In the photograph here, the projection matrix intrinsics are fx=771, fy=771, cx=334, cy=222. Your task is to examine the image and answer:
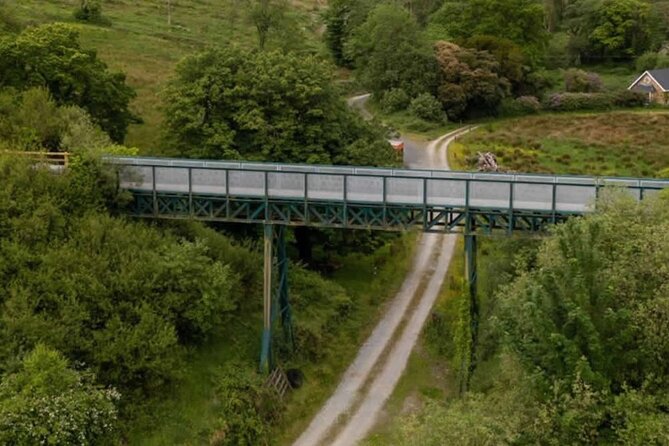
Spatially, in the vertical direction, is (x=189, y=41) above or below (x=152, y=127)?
above

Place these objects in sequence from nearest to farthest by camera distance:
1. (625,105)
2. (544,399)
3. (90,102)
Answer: (544,399)
(90,102)
(625,105)

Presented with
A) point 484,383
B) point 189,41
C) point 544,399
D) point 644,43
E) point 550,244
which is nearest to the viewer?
point 544,399

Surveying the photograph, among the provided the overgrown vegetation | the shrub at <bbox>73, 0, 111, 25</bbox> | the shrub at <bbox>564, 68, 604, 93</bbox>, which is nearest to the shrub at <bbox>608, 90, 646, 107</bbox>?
the shrub at <bbox>564, 68, 604, 93</bbox>

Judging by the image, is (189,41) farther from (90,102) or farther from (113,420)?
(113,420)

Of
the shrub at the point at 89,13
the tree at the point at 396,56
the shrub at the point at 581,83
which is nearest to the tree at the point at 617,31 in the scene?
the shrub at the point at 581,83

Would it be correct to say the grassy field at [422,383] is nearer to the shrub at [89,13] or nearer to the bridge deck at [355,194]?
the bridge deck at [355,194]

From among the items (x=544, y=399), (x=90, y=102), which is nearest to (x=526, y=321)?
(x=544, y=399)
